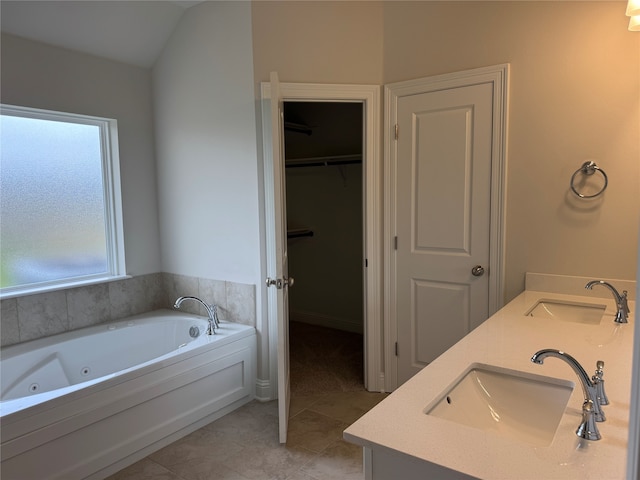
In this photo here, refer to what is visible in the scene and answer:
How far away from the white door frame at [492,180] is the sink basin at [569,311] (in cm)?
34

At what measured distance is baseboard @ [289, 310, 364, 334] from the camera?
180 inches

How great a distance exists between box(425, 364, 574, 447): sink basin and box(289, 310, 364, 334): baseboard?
3168mm

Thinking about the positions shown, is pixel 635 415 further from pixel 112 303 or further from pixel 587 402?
pixel 112 303

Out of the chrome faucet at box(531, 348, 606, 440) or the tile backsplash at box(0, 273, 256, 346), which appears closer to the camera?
the chrome faucet at box(531, 348, 606, 440)

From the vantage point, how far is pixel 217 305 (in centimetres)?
325

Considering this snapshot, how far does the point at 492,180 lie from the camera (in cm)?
254

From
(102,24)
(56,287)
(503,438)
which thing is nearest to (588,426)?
(503,438)

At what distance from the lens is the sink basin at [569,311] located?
2.12 metres

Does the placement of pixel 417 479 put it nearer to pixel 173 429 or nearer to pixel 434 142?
pixel 173 429

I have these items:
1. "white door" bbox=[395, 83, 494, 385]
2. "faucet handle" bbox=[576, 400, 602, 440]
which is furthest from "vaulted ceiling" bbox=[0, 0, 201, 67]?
"faucet handle" bbox=[576, 400, 602, 440]

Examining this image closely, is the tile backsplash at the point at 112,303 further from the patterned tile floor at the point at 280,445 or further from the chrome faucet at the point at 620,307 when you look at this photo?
the chrome faucet at the point at 620,307

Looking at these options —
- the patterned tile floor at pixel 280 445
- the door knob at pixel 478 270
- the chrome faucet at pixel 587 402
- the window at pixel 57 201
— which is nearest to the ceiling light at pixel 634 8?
the door knob at pixel 478 270

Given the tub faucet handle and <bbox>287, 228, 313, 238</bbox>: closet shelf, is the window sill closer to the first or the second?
<bbox>287, 228, 313, 238</bbox>: closet shelf

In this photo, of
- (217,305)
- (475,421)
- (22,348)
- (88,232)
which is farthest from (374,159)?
(22,348)
